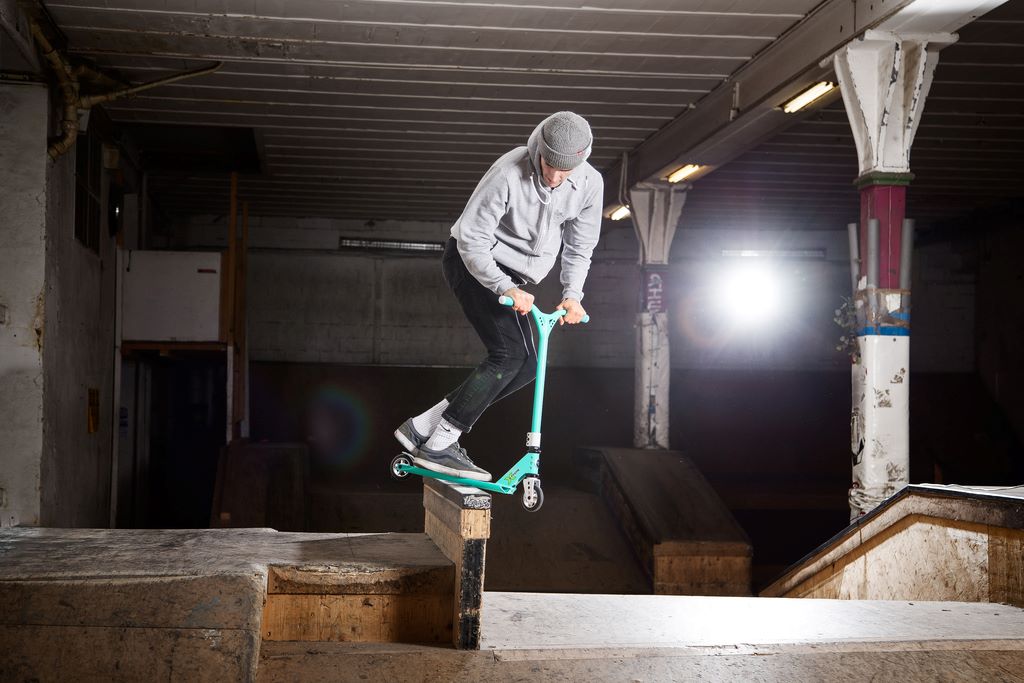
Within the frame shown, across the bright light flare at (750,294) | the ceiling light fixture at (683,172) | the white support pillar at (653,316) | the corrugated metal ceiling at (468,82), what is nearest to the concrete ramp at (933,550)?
the corrugated metal ceiling at (468,82)

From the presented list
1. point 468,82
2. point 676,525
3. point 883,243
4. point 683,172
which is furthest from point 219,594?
point 683,172

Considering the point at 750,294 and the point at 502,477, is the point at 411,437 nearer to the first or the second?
the point at 502,477

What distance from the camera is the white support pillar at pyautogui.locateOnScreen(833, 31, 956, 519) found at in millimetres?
5621

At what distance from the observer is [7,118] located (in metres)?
6.13

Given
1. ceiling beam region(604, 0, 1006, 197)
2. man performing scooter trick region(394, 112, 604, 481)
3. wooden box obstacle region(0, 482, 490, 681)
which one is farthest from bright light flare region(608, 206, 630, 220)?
wooden box obstacle region(0, 482, 490, 681)

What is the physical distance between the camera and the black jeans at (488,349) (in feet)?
12.9

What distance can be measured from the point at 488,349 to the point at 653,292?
7.36 meters

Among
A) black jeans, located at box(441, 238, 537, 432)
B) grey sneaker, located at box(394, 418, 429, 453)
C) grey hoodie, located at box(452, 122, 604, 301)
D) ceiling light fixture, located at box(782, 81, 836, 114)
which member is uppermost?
ceiling light fixture, located at box(782, 81, 836, 114)

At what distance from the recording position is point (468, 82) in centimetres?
800

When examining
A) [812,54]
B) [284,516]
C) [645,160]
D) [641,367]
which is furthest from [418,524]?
[812,54]

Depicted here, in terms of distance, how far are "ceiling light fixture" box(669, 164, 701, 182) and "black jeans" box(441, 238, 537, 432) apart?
5.98 m

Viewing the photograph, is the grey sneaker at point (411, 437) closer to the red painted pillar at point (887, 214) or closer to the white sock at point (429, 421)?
the white sock at point (429, 421)

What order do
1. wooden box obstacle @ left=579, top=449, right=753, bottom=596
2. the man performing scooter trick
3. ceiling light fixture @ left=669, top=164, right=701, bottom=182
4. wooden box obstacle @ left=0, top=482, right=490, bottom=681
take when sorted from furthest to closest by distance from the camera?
ceiling light fixture @ left=669, top=164, right=701, bottom=182 < wooden box obstacle @ left=579, top=449, right=753, bottom=596 < the man performing scooter trick < wooden box obstacle @ left=0, top=482, right=490, bottom=681

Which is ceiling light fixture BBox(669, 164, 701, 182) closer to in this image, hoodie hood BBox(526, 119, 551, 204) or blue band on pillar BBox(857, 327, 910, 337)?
blue band on pillar BBox(857, 327, 910, 337)
